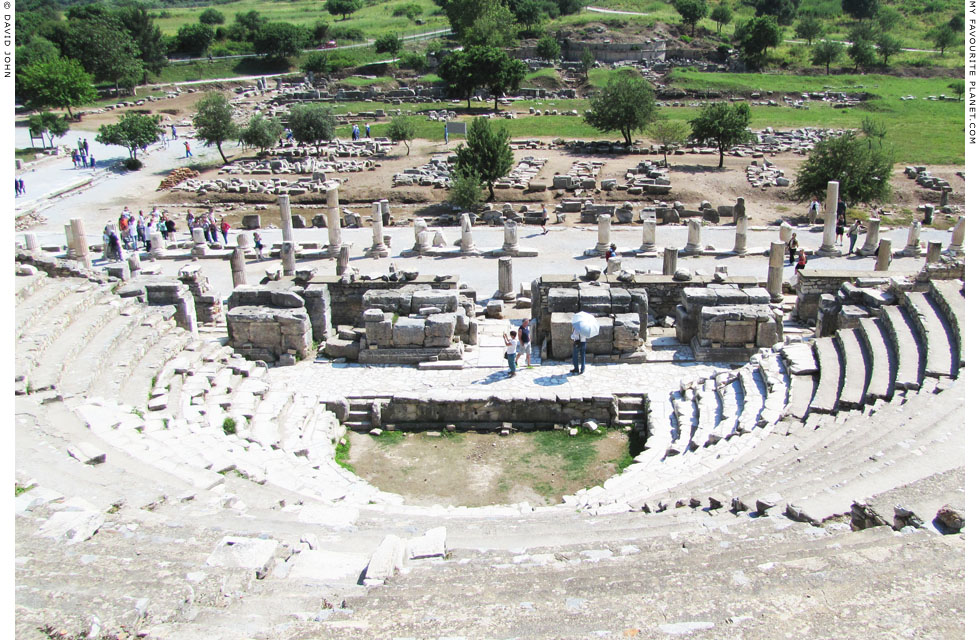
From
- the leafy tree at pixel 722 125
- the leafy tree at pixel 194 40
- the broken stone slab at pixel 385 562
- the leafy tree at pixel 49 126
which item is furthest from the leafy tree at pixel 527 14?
the broken stone slab at pixel 385 562

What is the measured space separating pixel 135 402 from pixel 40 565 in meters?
6.84

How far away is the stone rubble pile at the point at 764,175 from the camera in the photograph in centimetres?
3897

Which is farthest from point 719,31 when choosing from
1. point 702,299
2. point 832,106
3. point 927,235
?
point 702,299

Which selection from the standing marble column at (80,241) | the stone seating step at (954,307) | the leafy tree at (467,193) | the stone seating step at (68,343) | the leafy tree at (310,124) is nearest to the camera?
the stone seating step at (954,307)

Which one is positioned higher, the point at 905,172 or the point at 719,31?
the point at 719,31

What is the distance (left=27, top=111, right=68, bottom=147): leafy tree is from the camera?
2010 inches

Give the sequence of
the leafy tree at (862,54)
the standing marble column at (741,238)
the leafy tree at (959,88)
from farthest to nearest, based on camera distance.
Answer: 1. the leafy tree at (862,54)
2. the leafy tree at (959,88)
3. the standing marble column at (741,238)

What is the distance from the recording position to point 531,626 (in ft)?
21.7

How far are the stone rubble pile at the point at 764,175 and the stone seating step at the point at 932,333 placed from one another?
78.1ft

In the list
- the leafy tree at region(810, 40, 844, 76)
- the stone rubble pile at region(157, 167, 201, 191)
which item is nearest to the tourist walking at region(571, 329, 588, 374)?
the stone rubble pile at region(157, 167, 201, 191)

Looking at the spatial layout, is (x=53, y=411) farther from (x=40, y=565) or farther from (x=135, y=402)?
(x=40, y=565)

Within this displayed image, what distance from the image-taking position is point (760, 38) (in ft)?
267

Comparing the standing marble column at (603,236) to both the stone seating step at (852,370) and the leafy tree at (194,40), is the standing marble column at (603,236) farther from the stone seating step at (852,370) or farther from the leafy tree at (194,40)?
the leafy tree at (194,40)

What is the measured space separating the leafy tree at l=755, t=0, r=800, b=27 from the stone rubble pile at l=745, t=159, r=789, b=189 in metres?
65.2
